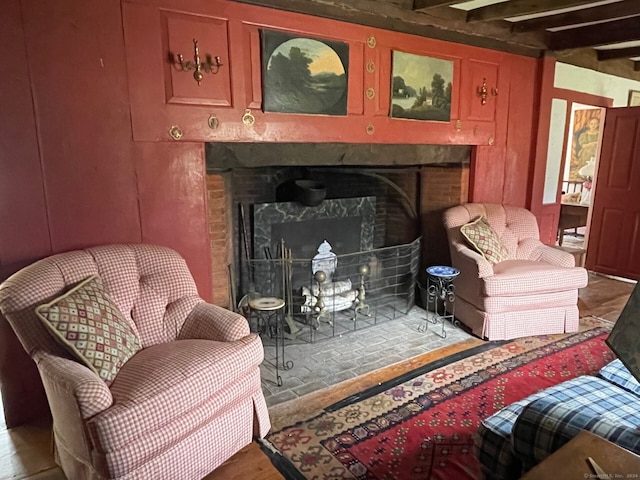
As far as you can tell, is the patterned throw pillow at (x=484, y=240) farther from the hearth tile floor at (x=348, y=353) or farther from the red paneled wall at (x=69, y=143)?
the red paneled wall at (x=69, y=143)

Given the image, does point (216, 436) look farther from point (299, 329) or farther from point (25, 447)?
point (299, 329)

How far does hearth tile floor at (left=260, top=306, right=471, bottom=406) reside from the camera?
2.71 m

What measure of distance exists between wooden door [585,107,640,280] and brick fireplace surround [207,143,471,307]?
2149 millimetres

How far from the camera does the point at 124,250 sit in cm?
232

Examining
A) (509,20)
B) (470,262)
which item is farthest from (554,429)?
(509,20)

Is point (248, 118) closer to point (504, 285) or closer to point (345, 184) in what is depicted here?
point (345, 184)

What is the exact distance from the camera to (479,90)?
12.4 feet

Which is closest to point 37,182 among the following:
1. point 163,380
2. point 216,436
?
point 163,380

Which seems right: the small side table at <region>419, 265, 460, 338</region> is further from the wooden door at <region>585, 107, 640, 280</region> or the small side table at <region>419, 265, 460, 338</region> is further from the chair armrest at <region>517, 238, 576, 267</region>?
the wooden door at <region>585, 107, 640, 280</region>

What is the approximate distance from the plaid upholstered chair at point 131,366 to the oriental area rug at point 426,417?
32 cm

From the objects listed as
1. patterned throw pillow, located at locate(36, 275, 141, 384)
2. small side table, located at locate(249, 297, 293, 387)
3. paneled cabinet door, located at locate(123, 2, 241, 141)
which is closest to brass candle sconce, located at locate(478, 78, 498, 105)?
paneled cabinet door, located at locate(123, 2, 241, 141)

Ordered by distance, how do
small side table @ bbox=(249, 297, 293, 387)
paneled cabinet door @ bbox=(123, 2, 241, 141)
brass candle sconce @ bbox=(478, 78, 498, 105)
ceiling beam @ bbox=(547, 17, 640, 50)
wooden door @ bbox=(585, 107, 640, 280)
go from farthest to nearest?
1. wooden door @ bbox=(585, 107, 640, 280)
2. brass candle sconce @ bbox=(478, 78, 498, 105)
3. ceiling beam @ bbox=(547, 17, 640, 50)
4. small side table @ bbox=(249, 297, 293, 387)
5. paneled cabinet door @ bbox=(123, 2, 241, 141)

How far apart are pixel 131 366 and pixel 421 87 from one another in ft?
9.19

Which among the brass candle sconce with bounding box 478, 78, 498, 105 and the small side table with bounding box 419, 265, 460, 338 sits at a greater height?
the brass candle sconce with bounding box 478, 78, 498, 105
